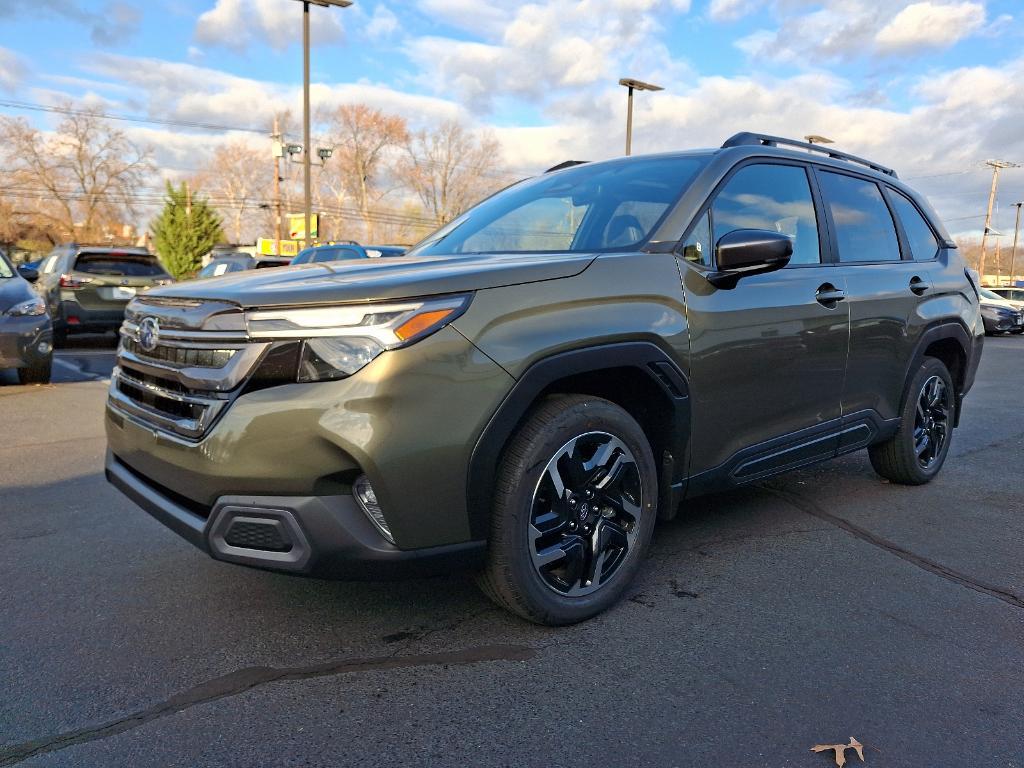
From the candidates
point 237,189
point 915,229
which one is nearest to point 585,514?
point 915,229

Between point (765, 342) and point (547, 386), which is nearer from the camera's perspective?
point (547, 386)

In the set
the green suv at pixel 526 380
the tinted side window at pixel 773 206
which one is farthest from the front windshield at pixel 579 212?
the tinted side window at pixel 773 206

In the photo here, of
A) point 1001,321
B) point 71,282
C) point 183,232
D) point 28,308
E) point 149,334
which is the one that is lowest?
point 1001,321

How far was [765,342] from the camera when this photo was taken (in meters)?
3.45

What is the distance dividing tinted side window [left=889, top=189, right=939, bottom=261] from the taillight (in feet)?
37.1

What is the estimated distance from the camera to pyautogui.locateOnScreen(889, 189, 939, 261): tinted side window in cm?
478

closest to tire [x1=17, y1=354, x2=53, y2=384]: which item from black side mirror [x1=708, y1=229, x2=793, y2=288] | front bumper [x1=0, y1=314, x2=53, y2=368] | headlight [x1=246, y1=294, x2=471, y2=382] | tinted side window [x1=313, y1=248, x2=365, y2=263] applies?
front bumper [x1=0, y1=314, x2=53, y2=368]

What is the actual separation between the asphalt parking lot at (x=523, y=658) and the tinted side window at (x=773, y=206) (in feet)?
4.64

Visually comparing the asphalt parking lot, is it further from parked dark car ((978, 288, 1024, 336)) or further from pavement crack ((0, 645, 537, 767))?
parked dark car ((978, 288, 1024, 336))

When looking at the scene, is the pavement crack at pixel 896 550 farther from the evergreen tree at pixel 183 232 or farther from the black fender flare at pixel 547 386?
the evergreen tree at pixel 183 232

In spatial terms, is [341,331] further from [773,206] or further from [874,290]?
[874,290]

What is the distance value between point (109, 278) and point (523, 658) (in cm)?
1174

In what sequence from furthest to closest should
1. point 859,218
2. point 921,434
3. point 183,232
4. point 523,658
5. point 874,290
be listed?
point 183,232, point 921,434, point 859,218, point 874,290, point 523,658

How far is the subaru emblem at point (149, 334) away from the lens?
9.04 feet
